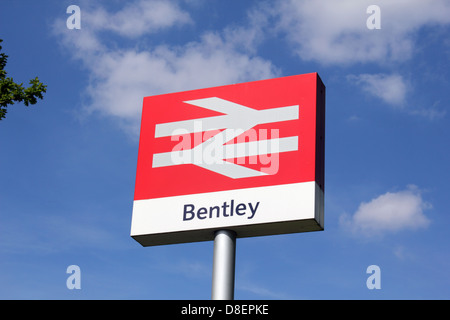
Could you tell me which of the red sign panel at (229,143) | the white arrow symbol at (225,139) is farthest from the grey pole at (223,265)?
the white arrow symbol at (225,139)

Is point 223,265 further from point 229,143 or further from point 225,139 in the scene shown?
point 225,139

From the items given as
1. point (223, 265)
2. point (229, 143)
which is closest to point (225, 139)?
point (229, 143)

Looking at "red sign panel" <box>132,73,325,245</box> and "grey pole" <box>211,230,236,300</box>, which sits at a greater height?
"red sign panel" <box>132,73,325,245</box>

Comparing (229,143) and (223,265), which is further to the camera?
(229,143)

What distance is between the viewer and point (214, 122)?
13844 mm

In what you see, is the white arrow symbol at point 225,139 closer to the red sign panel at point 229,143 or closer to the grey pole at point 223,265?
the red sign panel at point 229,143

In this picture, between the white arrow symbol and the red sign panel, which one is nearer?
the red sign panel

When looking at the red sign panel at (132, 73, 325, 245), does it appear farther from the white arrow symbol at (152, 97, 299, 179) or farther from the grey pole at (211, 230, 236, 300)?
the grey pole at (211, 230, 236, 300)

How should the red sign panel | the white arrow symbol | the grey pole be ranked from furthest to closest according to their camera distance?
→ the white arrow symbol → the red sign panel → the grey pole

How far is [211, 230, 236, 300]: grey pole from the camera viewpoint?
12179 millimetres

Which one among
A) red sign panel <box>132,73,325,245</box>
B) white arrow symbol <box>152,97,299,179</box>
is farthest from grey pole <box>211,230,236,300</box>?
white arrow symbol <box>152,97,299,179</box>

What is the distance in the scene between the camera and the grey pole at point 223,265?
40.0 ft

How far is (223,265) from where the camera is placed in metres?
12.4
